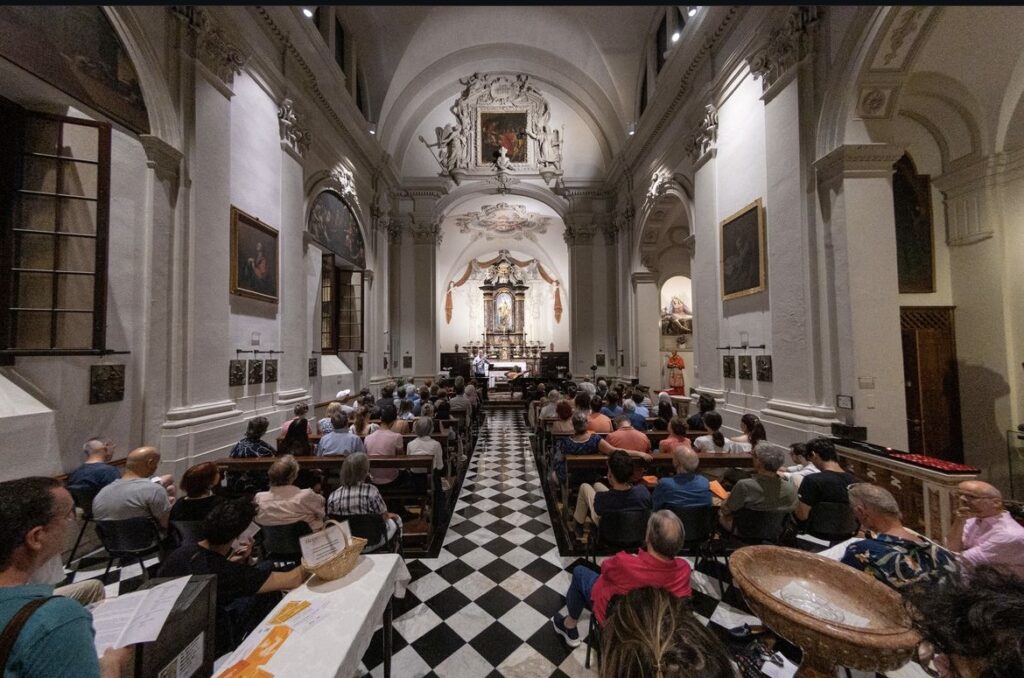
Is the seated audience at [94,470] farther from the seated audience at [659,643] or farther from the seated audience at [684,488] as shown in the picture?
the seated audience at [684,488]

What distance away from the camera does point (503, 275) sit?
1883 centimetres

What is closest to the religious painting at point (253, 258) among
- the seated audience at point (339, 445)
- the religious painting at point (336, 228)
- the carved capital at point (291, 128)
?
the religious painting at point (336, 228)

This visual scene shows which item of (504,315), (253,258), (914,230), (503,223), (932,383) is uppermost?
(503,223)

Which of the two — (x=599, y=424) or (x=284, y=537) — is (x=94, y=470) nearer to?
(x=284, y=537)

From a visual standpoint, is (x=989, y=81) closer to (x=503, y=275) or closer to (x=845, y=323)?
(x=845, y=323)

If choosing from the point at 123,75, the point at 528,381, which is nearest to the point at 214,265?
the point at 123,75

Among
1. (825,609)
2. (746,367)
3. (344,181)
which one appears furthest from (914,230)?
(344,181)

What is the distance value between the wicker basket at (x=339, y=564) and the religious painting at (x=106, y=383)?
310 centimetres

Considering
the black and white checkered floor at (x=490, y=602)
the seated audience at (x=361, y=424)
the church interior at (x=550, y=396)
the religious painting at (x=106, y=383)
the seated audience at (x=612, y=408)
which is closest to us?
the church interior at (x=550, y=396)

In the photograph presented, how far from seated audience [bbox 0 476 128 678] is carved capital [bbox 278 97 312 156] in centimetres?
570

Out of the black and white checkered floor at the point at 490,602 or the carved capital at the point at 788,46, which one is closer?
the black and white checkered floor at the point at 490,602

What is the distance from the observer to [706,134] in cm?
584

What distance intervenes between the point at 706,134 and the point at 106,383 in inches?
303

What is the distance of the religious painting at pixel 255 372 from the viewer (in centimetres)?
485
